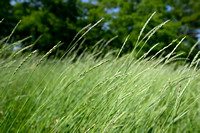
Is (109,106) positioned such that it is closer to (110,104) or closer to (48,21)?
(110,104)

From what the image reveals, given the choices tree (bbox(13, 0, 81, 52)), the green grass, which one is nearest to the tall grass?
the green grass

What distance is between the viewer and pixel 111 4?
44.9ft

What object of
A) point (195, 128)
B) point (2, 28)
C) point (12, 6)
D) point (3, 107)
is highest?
point (12, 6)

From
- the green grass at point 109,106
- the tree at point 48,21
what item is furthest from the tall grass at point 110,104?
the tree at point 48,21

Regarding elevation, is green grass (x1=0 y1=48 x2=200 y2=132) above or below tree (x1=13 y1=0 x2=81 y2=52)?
below

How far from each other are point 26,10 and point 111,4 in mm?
7752

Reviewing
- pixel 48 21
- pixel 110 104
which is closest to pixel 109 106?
pixel 110 104

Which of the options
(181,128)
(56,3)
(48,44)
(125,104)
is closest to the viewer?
(125,104)

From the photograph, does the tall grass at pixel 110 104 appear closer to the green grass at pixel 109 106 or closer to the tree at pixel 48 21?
the green grass at pixel 109 106

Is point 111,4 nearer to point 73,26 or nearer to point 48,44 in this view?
point 73,26

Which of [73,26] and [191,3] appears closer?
[73,26]

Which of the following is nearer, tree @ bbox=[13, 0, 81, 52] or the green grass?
the green grass

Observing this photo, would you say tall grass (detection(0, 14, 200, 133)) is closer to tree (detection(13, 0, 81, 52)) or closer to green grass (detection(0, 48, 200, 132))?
green grass (detection(0, 48, 200, 132))

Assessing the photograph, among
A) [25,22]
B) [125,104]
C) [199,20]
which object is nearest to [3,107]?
[125,104]
